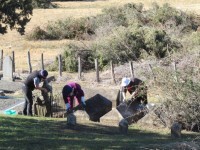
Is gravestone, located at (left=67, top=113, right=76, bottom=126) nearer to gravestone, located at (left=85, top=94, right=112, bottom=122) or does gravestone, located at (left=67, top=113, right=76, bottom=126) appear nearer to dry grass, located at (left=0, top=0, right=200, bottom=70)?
gravestone, located at (left=85, top=94, right=112, bottom=122)

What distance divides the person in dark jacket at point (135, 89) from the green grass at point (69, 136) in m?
1.21

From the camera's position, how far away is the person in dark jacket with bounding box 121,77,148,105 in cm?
1692

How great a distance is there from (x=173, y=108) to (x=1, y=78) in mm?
16144

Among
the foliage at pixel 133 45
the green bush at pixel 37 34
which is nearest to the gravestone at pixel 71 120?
the foliage at pixel 133 45

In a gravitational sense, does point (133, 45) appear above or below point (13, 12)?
below

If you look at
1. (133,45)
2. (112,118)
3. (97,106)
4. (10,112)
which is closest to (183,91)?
(112,118)

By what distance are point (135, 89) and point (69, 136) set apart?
558cm

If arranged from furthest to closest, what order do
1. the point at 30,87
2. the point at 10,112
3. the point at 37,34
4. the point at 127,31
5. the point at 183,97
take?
the point at 37,34
the point at 127,31
the point at 10,112
the point at 30,87
the point at 183,97

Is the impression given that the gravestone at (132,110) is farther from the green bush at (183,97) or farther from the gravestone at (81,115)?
the green bush at (183,97)

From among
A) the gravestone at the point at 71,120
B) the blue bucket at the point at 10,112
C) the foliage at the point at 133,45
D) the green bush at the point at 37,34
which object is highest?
the green bush at the point at 37,34

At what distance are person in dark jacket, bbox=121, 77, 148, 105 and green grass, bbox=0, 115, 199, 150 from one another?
121 centimetres

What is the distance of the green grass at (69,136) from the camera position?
39.3 feet

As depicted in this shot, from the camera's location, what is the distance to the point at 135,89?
1845 cm

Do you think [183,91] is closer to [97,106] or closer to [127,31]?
[97,106]
